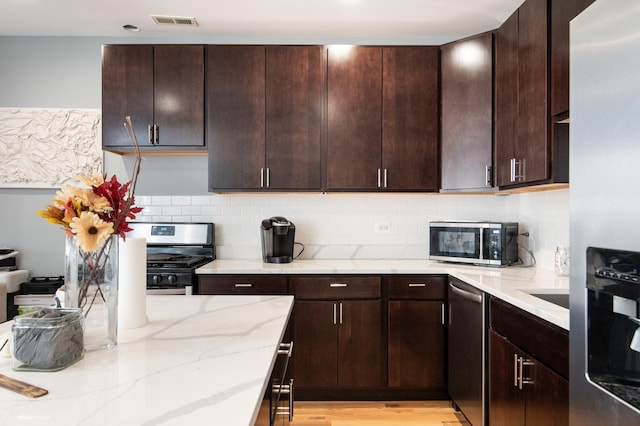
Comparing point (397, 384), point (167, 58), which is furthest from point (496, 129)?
point (167, 58)

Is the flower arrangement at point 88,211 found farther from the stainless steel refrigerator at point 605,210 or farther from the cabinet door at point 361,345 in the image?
the cabinet door at point 361,345

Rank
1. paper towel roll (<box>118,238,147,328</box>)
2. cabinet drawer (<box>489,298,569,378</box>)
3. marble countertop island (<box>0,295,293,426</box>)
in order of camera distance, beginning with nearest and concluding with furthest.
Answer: marble countertop island (<box>0,295,293,426</box>)
paper towel roll (<box>118,238,147,328</box>)
cabinet drawer (<box>489,298,569,378</box>)

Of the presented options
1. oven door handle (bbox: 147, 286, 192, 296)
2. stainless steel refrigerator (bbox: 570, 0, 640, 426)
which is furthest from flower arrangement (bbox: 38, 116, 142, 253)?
oven door handle (bbox: 147, 286, 192, 296)

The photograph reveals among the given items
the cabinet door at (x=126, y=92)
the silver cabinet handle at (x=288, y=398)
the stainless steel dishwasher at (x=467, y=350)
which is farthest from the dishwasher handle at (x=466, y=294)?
the cabinet door at (x=126, y=92)

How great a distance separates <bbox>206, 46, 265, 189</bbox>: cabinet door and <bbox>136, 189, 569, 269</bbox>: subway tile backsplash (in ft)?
1.21

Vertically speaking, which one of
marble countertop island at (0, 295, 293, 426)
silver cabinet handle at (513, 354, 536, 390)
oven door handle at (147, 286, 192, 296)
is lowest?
silver cabinet handle at (513, 354, 536, 390)

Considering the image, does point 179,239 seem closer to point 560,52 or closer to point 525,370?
point 525,370

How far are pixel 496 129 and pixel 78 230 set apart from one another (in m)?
2.54

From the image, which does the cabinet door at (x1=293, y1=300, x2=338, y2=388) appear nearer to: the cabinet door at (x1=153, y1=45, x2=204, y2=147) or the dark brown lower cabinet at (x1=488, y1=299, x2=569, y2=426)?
the dark brown lower cabinet at (x1=488, y1=299, x2=569, y2=426)

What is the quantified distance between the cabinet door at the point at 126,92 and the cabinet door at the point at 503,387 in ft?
8.73

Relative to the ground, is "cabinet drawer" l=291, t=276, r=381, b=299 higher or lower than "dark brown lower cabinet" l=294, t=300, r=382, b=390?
higher

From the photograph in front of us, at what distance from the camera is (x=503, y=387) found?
2078 mm

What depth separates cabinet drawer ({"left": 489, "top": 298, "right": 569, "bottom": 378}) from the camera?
1.58 m

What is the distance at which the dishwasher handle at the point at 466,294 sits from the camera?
2390 millimetres
